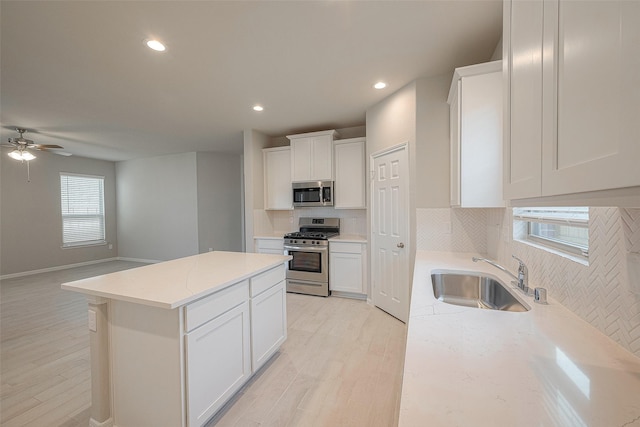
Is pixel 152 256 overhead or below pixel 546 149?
below

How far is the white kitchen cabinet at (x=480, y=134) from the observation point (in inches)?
70.6

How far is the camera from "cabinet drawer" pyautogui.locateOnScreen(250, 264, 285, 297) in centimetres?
195

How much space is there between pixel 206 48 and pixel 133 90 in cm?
135

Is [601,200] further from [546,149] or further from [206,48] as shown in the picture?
[206,48]

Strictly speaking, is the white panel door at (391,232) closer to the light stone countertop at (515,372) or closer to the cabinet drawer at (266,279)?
the cabinet drawer at (266,279)

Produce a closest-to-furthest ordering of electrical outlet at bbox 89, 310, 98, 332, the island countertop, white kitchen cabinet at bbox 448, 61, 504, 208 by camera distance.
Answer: the island countertop < electrical outlet at bbox 89, 310, 98, 332 < white kitchen cabinet at bbox 448, 61, 504, 208

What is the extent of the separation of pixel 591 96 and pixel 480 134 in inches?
61.0

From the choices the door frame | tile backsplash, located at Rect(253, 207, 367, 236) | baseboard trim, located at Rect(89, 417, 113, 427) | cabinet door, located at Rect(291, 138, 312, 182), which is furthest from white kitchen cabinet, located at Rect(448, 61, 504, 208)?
baseboard trim, located at Rect(89, 417, 113, 427)

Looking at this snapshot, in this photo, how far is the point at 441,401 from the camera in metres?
0.62

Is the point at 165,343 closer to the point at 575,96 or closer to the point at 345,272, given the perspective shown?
the point at 575,96

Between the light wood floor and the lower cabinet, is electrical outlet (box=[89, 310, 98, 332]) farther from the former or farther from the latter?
the light wood floor

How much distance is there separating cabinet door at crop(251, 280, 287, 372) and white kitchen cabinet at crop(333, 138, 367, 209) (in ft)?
6.53

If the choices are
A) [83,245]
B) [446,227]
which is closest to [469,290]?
[446,227]

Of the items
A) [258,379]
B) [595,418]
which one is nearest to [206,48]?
[258,379]
